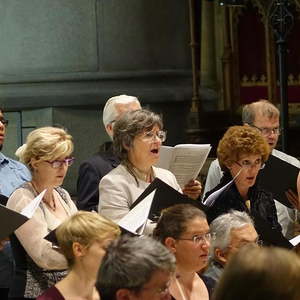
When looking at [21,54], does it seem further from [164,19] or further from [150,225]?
[150,225]

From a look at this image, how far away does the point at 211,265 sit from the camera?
5.02 m

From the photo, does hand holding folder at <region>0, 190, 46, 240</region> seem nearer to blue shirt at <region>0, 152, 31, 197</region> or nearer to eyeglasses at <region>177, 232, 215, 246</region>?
eyeglasses at <region>177, 232, 215, 246</region>

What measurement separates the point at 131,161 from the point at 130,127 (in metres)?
0.16

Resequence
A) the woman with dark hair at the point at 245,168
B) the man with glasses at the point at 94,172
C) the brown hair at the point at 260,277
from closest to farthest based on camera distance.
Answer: the brown hair at the point at 260,277 → the man with glasses at the point at 94,172 → the woman with dark hair at the point at 245,168

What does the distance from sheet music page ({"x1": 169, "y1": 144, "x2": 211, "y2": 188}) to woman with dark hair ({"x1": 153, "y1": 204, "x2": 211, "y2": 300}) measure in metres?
0.88

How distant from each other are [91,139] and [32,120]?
445 millimetres

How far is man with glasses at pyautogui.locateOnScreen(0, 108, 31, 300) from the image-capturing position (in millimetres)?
5422

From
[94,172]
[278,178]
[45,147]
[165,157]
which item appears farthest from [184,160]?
[45,147]

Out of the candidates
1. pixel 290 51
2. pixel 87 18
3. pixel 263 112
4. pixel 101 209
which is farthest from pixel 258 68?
pixel 101 209

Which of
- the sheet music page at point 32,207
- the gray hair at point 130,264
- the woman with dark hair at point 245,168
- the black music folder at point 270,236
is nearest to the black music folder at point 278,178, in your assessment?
the woman with dark hair at point 245,168

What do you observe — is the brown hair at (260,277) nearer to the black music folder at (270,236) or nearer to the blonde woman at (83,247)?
the blonde woman at (83,247)

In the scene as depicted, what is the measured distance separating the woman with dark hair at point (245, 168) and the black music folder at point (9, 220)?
150cm

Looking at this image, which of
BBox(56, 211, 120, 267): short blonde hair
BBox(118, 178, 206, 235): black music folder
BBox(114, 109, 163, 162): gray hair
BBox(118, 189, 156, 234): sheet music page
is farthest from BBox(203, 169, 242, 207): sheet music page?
BBox(56, 211, 120, 267): short blonde hair

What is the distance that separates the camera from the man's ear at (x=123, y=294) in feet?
11.4
